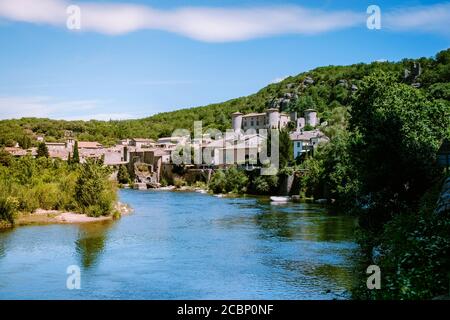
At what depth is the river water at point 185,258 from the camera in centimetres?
1321

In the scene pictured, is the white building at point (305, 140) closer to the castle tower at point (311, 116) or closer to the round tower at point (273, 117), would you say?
the castle tower at point (311, 116)

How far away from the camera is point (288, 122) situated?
79.8 m

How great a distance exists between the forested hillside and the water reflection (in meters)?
48.0

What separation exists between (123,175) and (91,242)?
4537 centimetres

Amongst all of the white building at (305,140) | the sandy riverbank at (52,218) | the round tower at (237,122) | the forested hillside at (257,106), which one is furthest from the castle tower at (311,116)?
the sandy riverbank at (52,218)

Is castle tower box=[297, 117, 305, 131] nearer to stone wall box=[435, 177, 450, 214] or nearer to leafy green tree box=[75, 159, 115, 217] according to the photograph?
leafy green tree box=[75, 159, 115, 217]

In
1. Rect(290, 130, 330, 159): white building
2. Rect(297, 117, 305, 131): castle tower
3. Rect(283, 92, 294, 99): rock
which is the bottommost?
Rect(290, 130, 330, 159): white building

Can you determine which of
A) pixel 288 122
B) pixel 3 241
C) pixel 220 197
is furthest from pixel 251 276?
pixel 288 122

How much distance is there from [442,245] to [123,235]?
14.5 meters

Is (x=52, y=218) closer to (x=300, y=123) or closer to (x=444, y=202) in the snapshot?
(x=444, y=202)

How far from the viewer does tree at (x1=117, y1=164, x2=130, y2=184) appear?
64.6 metres

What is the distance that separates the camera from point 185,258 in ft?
56.6

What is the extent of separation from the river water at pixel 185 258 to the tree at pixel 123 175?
37390 mm

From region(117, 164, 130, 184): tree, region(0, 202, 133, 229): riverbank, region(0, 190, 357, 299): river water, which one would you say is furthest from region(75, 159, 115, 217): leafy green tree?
region(117, 164, 130, 184): tree
